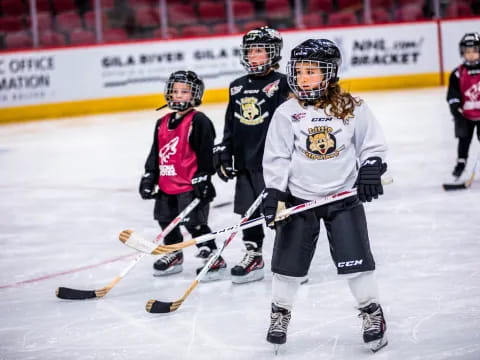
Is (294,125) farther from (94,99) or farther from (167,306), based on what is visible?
(94,99)

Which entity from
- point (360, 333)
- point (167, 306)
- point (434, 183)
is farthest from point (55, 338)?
point (434, 183)

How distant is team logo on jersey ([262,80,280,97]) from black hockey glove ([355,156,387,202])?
3.62ft

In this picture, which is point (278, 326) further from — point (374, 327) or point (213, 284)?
point (213, 284)

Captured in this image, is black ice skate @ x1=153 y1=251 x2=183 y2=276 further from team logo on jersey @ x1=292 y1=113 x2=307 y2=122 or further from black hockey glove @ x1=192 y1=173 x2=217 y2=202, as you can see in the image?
team logo on jersey @ x1=292 y1=113 x2=307 y2=122

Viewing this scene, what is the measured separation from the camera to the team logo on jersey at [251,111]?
4012mm

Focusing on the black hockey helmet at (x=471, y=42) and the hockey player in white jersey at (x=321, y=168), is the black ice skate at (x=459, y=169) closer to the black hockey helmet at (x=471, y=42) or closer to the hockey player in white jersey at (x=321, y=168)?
the black hockey helmet at (x=471, y=42)

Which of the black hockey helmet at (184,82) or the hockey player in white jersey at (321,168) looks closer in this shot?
the hockey player in white jersey at (321,168)

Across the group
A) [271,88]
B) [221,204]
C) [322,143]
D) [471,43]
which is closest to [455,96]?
[471,43]

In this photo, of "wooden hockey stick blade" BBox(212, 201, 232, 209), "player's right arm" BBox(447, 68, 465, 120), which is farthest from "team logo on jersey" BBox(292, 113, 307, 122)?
"player's right arm" BBox(447, 68, 465, 120)

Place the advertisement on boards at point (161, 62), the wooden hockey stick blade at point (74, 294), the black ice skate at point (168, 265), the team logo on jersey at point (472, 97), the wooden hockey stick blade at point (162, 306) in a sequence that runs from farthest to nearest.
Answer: the advertisement on boards at point (161, 62) → the team logo on jersey at point (472, 97) → the black ice skate at point (168, 265) → the wooden hockey stick blade at point (74, 294) → the wooden hockey stick blade at point (162, 306)

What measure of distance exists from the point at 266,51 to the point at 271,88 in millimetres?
166

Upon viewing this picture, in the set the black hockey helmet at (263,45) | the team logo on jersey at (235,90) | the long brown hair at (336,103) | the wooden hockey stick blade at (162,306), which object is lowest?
the wooden hockey stick blade at (162,306)

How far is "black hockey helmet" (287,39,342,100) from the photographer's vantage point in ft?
9.92

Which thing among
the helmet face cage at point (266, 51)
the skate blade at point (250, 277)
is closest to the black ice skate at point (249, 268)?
the skate blade at point (250, 277)
